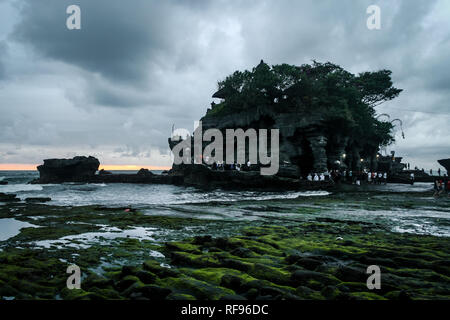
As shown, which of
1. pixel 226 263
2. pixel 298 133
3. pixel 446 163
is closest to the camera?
pixel 226 263

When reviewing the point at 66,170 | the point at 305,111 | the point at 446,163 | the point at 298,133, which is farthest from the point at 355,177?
the point at 66,170

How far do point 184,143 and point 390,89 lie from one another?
45.4 meters

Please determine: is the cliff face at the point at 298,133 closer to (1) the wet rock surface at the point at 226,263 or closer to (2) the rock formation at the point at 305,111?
(2) the rock formation at the point at 305,111

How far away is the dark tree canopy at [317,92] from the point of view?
42.8 meters

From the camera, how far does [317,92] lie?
145ft

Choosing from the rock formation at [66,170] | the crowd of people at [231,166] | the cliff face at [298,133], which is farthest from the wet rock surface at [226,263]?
the rock formation at [66,170]

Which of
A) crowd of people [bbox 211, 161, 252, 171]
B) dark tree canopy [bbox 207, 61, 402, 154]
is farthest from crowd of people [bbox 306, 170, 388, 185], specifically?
crowd of people [bbox 211, 161, 252, 171]

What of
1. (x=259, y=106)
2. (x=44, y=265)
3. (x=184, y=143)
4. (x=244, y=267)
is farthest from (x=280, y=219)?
(x=184, y=143)

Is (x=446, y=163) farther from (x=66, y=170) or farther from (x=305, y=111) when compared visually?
(x=66, y=170)

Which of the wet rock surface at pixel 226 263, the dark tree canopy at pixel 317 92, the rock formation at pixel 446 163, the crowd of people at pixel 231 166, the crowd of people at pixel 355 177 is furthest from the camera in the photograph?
the rock formation at pixel 446 163

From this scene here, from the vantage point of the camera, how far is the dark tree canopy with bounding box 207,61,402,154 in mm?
42781

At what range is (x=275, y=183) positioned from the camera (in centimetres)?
3569

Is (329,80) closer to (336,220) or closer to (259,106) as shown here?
(259,106)

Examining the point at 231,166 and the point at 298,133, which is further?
the point at 298,133
